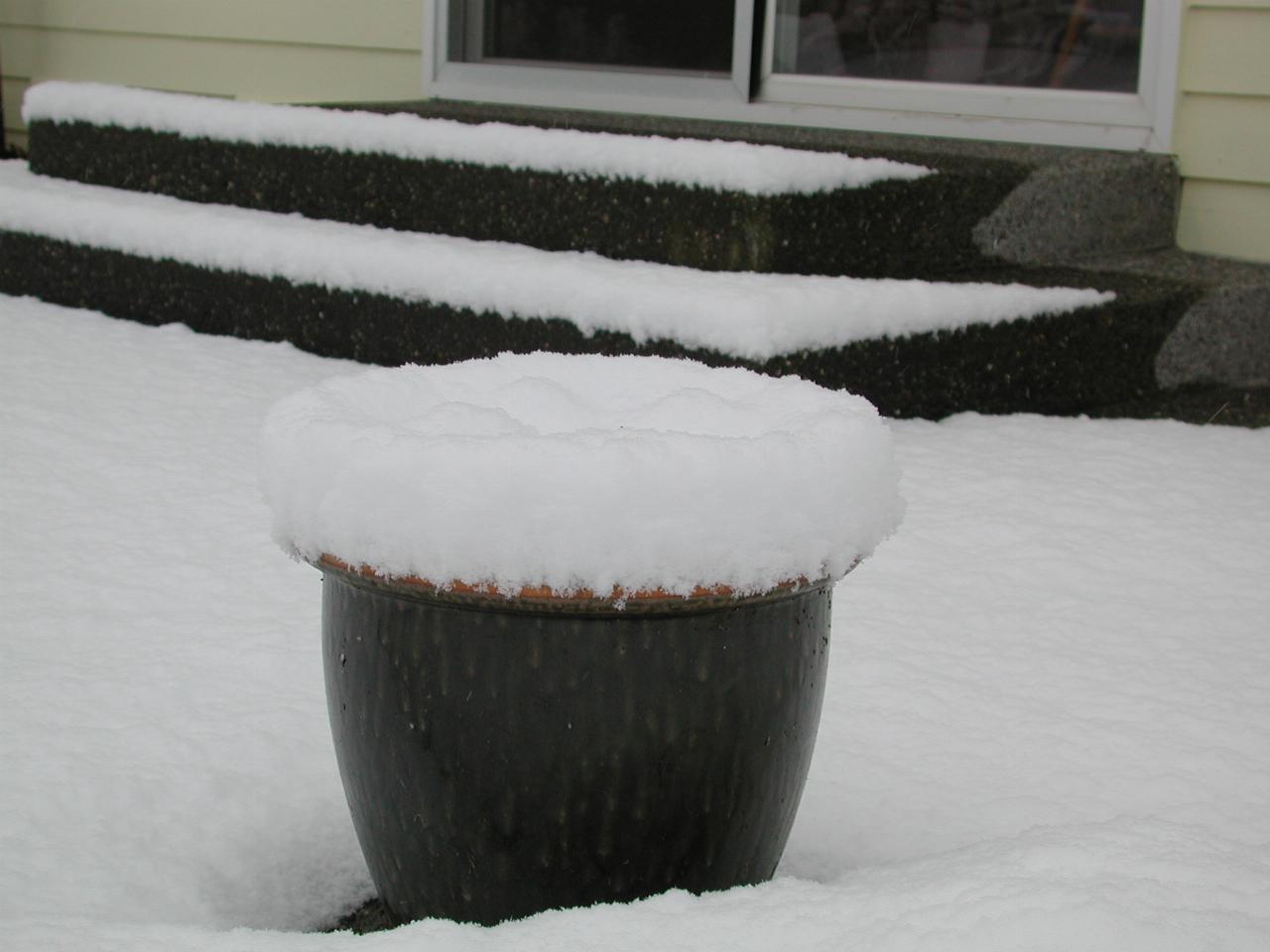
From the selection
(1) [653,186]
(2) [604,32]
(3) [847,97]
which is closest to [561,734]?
(1) [653,186]

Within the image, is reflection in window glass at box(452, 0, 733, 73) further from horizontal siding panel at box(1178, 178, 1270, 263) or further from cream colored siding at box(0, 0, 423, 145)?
horizontal siding panel at box(1178, 178, 1270, 263)

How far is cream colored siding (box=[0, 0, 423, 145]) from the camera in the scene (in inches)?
223

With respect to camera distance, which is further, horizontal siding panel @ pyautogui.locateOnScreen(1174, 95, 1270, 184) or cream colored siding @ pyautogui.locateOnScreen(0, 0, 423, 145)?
cream colored siding @ pyautogui.locateOnScreen(0, 0, 423, 145)

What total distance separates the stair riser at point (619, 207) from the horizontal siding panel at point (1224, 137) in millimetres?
606

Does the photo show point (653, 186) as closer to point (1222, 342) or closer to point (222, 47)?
point (1222, 342)

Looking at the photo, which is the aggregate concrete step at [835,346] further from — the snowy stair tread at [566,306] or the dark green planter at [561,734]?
the dark green planter at [561,734]

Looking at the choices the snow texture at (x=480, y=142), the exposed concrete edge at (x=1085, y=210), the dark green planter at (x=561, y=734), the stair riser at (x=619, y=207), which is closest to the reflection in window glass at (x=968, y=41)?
the exposed concrete edge at (x=1085, y=210)

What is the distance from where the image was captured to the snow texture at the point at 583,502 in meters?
1.30

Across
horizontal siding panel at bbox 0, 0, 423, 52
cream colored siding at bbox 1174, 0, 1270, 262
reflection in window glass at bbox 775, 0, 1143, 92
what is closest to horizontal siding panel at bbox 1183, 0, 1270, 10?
cream colored siding at bbox 1174, 0, 1270, 262

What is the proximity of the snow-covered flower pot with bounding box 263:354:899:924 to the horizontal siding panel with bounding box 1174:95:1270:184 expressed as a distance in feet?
10.5

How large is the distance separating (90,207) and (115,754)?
123 inches

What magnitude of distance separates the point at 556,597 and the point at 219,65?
5.41 m

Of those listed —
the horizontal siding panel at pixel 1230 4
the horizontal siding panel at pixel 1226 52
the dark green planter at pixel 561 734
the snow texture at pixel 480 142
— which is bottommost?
the dark green planter at pixel 561 734

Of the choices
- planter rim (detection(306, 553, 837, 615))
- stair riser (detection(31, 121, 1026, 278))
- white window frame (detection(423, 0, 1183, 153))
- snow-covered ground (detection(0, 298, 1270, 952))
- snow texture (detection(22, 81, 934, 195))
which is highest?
white window frame (detection(423, 0, 1183, 153))
